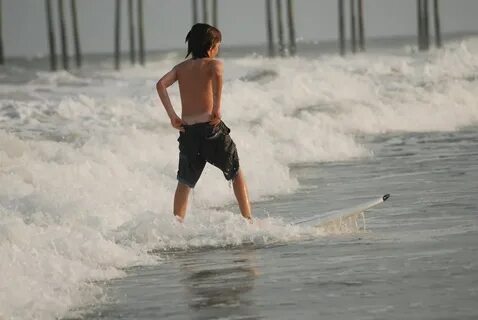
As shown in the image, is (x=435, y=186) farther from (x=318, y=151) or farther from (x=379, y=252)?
(x=318, y=151)

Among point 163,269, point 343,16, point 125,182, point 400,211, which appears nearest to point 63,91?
point 125,182

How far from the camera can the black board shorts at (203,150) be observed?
943cm

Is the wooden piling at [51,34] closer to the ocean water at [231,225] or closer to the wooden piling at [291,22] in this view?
the wooden piling at [291,22]

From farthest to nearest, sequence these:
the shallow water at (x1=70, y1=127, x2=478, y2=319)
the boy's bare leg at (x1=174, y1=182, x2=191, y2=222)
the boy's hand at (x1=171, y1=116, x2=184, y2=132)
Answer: the boy's bare leg at (x1=174, y1=182, x2=191, y2=222), the boy's hand at (x1=171, y1=116, x2=184, y2=132), the shallow water at (x1=70, y1=127, x2=478, y2=319)

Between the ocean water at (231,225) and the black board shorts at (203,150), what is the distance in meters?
0.34

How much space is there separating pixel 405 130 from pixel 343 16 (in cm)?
4121

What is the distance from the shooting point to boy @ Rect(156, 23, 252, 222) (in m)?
9.34

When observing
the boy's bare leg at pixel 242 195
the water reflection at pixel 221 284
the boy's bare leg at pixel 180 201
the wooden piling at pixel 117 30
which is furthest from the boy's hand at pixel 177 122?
the wooden piling at pixel 117 30

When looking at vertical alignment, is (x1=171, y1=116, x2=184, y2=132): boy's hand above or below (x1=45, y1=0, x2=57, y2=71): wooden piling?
above

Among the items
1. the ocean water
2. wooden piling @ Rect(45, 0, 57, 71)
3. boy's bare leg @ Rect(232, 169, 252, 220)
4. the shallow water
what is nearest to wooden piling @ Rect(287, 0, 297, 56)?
wooden piling @ Rect(45, 0, 57, 71)

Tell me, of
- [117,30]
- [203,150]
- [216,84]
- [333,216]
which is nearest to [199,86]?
[216,84]

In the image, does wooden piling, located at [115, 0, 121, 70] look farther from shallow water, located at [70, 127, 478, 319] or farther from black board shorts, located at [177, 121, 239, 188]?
black board shorts, located at [177, 121, 239, 188]

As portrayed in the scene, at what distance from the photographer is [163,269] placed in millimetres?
8258

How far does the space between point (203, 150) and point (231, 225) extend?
545 mm
